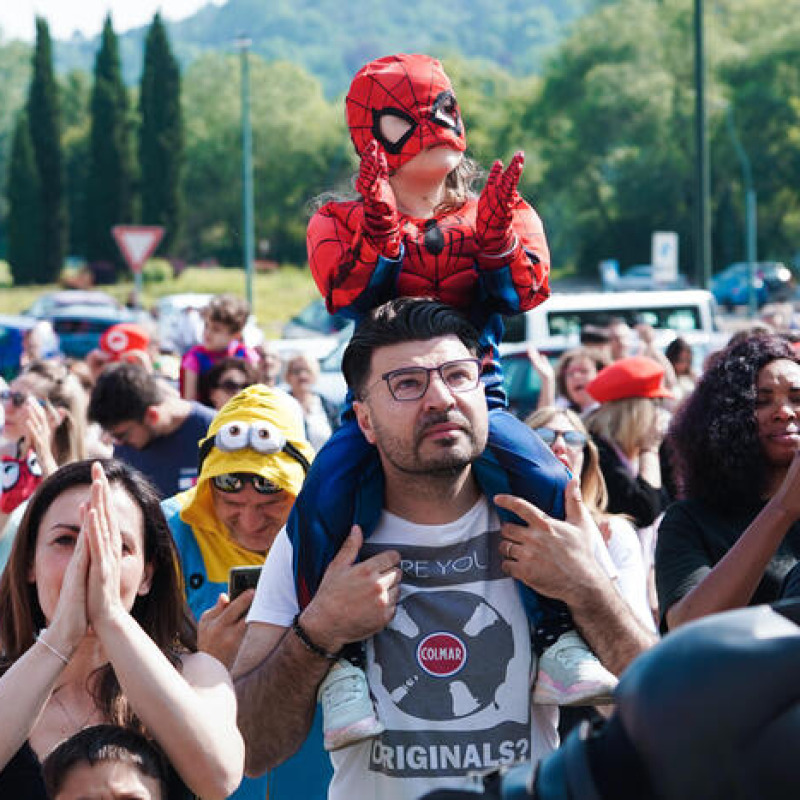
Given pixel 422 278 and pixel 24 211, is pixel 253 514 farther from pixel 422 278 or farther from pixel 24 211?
pixel 24 211

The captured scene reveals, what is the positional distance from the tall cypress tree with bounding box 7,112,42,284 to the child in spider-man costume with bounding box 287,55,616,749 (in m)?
68.3

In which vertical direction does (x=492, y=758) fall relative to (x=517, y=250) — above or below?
below

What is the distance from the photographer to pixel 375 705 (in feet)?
11.0

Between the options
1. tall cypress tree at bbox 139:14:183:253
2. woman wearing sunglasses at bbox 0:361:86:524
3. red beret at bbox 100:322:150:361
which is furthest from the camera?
tall cypress tree at bbox 139:14:183:253

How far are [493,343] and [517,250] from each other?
24cm

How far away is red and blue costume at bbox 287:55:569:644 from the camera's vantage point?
3.45 meters

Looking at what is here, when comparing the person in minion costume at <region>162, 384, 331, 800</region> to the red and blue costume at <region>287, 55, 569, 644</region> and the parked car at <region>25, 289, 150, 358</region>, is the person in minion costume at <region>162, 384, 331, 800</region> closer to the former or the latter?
the red and blue costume at <region>287, 55, 569, 644</region>

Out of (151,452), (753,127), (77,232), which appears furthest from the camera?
(77,232)

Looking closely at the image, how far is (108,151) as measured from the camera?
6956 cm

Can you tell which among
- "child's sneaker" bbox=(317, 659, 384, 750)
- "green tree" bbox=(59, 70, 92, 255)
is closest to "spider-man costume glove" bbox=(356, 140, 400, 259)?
"child's sneaker" bbox=(317, 659, 384, 750)

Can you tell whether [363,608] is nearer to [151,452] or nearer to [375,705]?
[375,705]

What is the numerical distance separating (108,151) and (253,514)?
67005mm

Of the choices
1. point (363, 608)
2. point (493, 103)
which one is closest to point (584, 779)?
point (363, 608)

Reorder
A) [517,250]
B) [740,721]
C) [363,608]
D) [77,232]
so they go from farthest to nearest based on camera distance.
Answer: [77,232] < [517,250] < [363,608] < [740,721]
